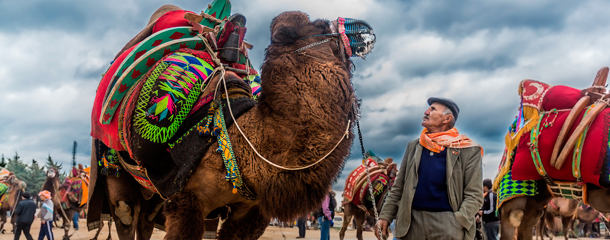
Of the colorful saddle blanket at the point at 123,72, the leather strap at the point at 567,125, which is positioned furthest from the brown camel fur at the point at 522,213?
the colorful saddle blanket at the point at 123,72

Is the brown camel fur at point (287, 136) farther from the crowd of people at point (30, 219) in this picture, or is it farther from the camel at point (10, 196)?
the camel at point (10, 196)

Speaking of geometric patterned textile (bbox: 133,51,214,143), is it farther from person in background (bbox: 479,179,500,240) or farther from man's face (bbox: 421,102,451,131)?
person in background (bbox: 479,179,500,240)

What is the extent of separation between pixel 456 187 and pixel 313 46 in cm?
155

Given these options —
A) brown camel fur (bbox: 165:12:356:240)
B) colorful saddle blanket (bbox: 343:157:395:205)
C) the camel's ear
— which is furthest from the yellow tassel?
colorful saddle blanket (bbox: 343:157:395:205)

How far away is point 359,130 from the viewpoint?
10.5 ft

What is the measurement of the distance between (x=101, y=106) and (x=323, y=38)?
2.39 meters

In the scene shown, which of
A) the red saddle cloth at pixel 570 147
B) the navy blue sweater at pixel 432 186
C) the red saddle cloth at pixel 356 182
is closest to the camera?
the navy blue sweater at pixel 432 186

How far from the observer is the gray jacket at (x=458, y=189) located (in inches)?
125

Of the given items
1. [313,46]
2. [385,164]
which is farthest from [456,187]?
[385,164]

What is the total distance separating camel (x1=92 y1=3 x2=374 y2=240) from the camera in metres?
2.83

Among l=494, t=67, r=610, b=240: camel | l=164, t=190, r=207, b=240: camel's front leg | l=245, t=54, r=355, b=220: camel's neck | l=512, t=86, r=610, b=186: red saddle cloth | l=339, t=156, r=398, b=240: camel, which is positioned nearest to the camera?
l=245, t=54, r=355, b=220: camel's neck

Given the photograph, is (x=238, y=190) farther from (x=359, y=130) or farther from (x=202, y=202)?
(x=359, y=130)

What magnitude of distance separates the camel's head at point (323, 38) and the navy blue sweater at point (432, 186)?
1.04 metres

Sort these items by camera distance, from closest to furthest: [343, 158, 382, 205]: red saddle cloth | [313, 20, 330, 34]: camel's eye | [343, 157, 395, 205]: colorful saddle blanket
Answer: [313, 20, 330, 34]: camel's eye
[343, 157, 395, 205]: colorful saddle blanket
[343, 158, 382, 205]: red saddle cloth
